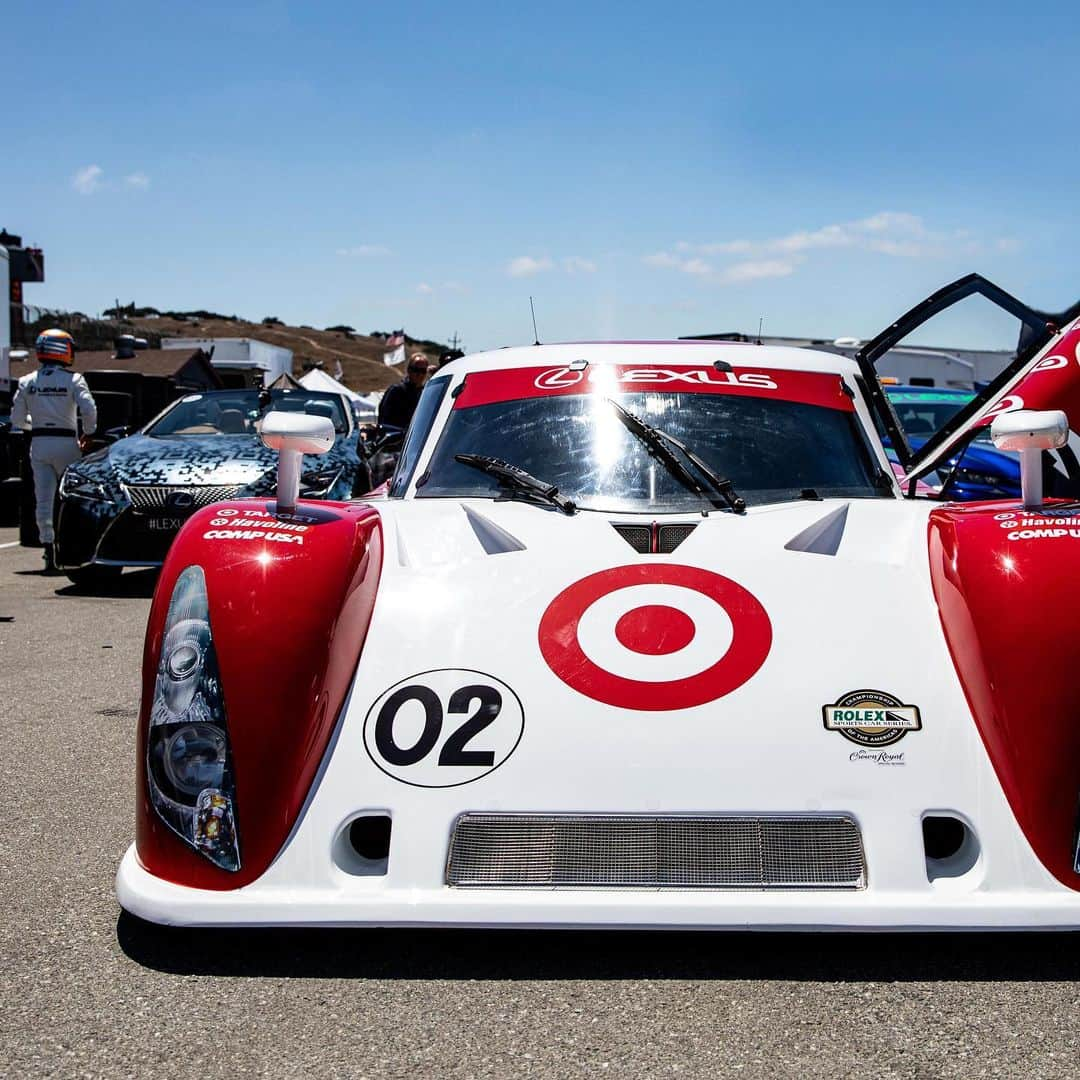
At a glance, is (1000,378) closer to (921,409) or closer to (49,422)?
(49,422)

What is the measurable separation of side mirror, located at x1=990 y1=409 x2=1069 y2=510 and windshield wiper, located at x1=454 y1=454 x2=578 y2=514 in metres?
1.12

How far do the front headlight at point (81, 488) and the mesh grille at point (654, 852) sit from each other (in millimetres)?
6678

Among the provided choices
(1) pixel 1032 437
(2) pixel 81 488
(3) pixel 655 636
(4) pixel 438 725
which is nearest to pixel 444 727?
(4) pixel 438 725

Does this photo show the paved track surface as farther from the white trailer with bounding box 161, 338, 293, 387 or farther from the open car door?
the white trailer with bounding box 161, 338, 293, 387

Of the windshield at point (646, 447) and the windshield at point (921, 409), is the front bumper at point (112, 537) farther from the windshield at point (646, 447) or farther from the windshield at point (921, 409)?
the windshield at point (921, 409)

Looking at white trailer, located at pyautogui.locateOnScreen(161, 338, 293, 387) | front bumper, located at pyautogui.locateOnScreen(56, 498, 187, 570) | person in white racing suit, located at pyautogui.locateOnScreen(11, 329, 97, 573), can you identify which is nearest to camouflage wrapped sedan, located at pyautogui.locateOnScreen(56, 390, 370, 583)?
front bumper, located at pyautogui.locateOnScreen(56, 498, 187, 570)

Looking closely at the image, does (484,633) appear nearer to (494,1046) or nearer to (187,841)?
(187,841)

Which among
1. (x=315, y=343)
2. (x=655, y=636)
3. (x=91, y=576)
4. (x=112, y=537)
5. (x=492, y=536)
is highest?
(x=492, y=536)

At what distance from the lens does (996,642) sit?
2.84m

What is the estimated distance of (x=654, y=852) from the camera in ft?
8.54

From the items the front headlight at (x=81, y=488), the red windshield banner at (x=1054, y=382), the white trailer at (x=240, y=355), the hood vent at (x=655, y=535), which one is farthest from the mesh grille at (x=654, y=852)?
the white trailer at (x=240, y=355)

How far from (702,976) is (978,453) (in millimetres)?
8116

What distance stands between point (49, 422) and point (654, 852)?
837cm

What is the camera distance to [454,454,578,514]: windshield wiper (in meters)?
3.67
